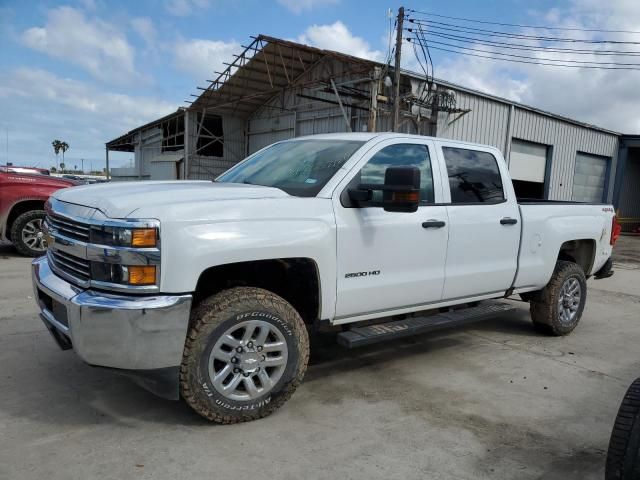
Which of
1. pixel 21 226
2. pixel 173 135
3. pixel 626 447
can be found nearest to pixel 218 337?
pixel 626 447

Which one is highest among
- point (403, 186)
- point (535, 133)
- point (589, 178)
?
point (535, 133)

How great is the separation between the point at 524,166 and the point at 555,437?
18.6 metres

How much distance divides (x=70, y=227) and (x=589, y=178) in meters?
25.7

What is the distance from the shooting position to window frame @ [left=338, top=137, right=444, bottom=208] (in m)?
3.57

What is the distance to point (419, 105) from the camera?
50.8ft

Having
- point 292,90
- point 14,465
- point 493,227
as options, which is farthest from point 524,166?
point 14,465

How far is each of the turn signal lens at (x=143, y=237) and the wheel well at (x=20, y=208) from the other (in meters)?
7.39

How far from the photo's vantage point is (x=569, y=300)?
5668 mm

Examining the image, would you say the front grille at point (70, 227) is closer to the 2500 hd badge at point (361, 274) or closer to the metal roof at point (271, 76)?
the 2500 hd badge at point (361, 274)

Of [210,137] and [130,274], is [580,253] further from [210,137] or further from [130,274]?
[210,137]

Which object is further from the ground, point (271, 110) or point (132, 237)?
point (271, 110)

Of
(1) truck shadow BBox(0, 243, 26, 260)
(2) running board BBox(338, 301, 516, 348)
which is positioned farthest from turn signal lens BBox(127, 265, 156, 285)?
(1) truck shadow BBox(0, 243, 26, 260)

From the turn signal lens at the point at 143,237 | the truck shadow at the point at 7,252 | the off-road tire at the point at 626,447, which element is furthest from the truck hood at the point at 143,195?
the truck shadow at the point at 7,252

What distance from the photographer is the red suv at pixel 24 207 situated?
8.66 metres
